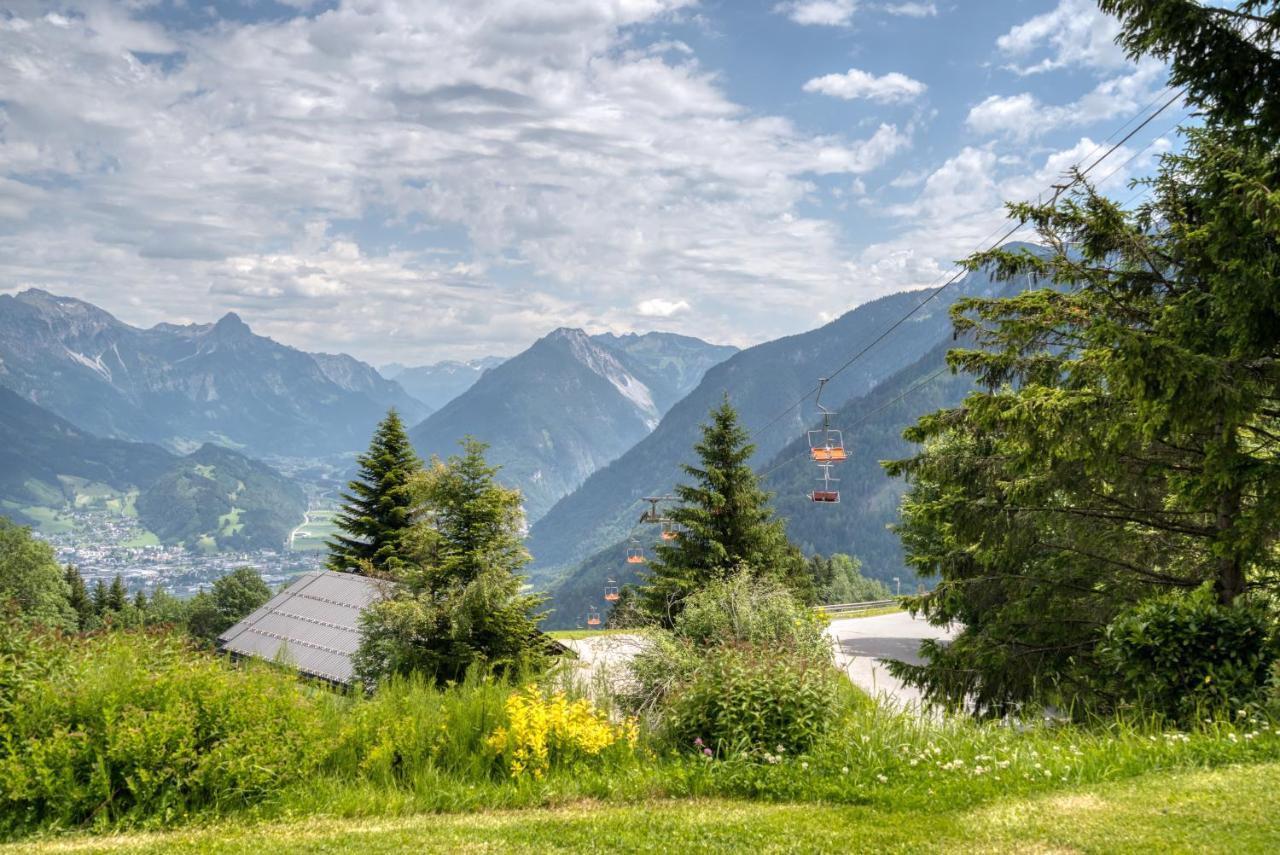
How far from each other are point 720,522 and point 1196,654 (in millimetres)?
19722

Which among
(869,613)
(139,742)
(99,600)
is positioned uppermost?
(139,742)

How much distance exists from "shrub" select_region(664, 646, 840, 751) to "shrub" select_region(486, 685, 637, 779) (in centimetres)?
60

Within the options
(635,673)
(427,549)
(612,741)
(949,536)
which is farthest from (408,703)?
(427,549)

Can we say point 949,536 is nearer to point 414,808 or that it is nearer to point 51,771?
point 414,808

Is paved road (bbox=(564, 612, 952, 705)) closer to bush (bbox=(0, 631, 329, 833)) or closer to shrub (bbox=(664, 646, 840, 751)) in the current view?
shrub (bbox=(664, 646, 840, 751))

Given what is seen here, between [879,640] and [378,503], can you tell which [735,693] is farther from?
[879,640]

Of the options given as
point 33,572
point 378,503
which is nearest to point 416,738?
point 378,503

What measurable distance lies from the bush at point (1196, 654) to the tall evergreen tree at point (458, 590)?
13461 millimetres

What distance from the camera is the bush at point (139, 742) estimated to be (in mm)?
5742

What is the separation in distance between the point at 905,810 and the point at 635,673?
3838 millimetres

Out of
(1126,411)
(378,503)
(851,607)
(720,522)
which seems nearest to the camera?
(1126,411)

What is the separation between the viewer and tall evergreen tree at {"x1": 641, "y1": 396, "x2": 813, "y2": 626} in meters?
25.8

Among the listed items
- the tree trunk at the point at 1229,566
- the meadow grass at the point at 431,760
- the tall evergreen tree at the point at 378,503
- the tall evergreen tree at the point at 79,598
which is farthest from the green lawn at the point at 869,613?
the tall evergreen tree at the point at 79,598

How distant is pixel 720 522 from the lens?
26719 mm
